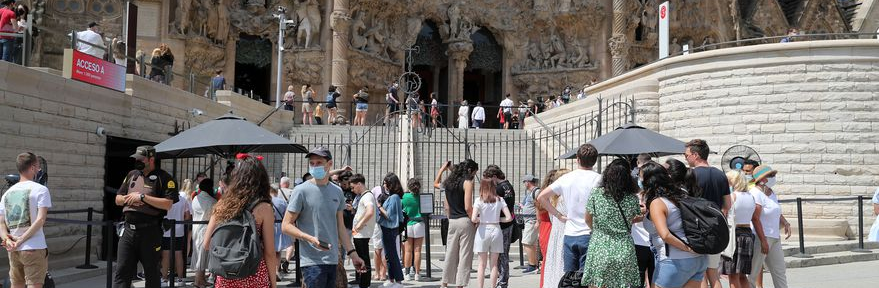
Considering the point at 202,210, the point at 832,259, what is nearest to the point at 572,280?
the point at 202,210

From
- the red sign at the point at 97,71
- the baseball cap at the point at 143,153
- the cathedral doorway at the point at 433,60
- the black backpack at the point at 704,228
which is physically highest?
the cathedral doorway at the point at 433,60

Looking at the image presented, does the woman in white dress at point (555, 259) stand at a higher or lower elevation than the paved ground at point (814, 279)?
higher

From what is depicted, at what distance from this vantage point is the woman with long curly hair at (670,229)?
5902 millimetres

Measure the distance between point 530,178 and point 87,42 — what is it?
7.05 metres

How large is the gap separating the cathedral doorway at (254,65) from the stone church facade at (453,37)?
0.12 feet

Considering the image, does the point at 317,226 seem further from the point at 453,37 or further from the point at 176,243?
the point at 453,37

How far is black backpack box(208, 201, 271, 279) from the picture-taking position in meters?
5.37

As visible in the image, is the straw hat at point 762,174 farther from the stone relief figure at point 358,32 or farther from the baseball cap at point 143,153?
the stone relief figure at point 358,32

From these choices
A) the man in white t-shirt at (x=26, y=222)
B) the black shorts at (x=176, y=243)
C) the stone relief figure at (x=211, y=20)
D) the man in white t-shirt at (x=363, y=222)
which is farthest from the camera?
the stone relief figure at (x=211, y=20)

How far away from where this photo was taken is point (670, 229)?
595 cm

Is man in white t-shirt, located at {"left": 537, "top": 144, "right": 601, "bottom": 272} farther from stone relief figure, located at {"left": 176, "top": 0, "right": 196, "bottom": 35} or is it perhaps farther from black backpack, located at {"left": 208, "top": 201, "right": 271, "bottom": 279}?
stone relief figure, located at {"left": 176, "top": 0, "right": 196, "bottom": 35}

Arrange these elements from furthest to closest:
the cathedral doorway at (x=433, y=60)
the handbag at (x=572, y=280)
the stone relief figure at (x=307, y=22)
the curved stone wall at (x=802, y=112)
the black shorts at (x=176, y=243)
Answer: the cathedral doorway at (x=433, y=60) < the stone relief figure at (x=307, y=22) < the curved stone wall at (x=802, y=112) < the black shorts at (x=176, y=243) < the handbag at (x=572, y=280)

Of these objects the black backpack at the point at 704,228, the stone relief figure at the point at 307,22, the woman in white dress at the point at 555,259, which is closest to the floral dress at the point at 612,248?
the black backpack at the point at 704,228

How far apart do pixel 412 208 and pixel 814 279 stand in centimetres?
539
